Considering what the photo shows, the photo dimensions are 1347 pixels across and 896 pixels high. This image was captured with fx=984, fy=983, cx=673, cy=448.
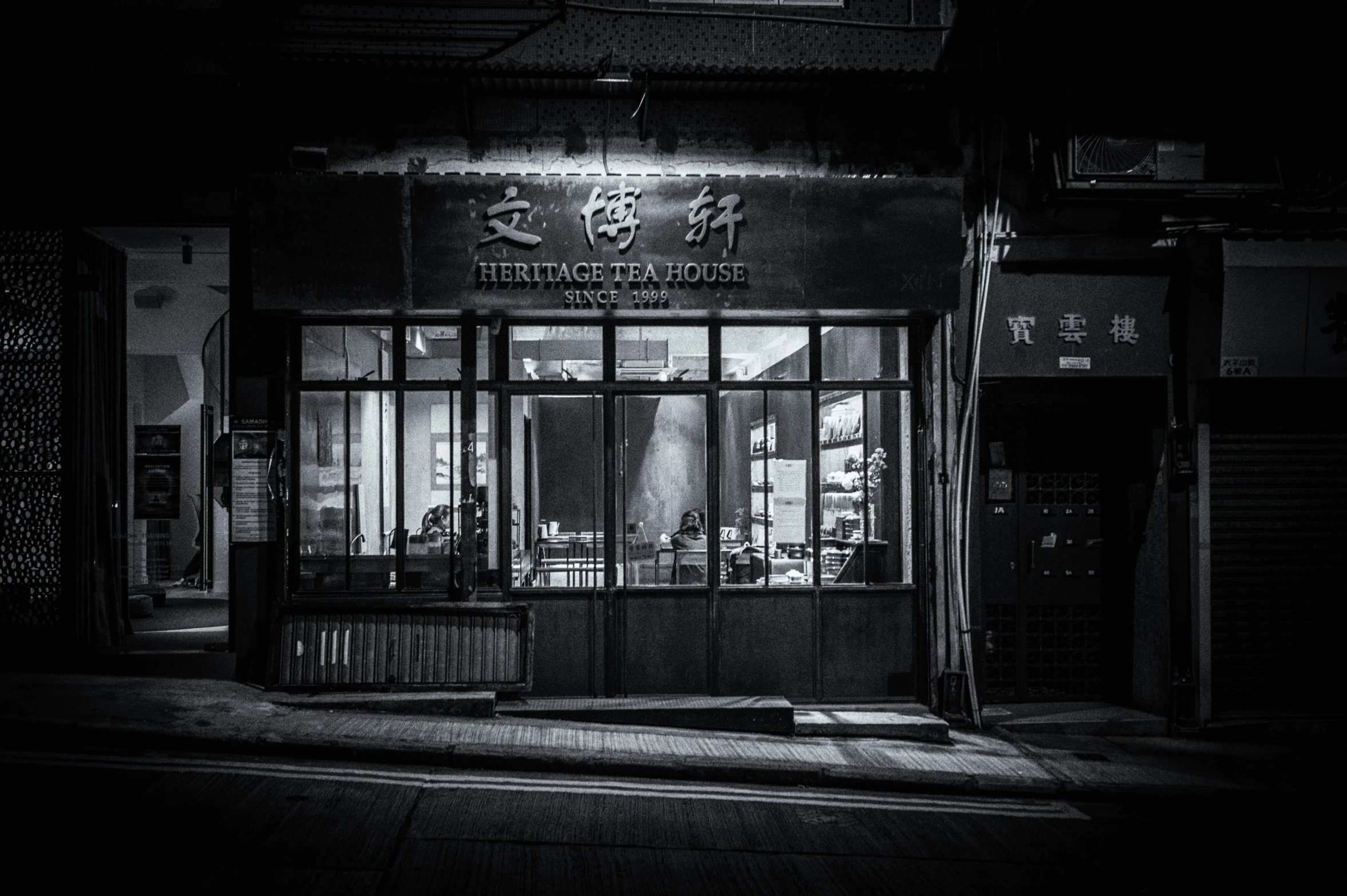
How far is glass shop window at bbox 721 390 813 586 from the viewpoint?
32.7 ft

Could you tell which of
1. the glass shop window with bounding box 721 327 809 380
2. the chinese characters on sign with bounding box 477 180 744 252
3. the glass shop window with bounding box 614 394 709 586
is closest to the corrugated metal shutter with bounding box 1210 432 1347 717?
the glass shop window with bounding box 721 327 809 380

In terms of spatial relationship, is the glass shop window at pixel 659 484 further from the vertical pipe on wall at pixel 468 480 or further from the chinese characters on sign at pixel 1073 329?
the chinese characters on sign at pixel 1073 329

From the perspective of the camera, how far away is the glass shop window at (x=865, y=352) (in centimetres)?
1008

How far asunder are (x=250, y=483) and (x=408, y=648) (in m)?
2.24

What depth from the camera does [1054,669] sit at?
34.3 ft

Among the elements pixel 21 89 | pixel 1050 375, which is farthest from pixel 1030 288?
pixel 21 89

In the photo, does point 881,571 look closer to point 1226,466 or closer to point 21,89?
point 1226,466

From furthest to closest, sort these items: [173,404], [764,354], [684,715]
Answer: [173,404], [764,354], [684,715]

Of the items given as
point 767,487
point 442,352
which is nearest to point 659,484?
point 767,487

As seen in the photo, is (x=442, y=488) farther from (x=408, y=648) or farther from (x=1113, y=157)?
(x=1113, y=157)

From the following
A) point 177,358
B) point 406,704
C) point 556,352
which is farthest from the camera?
point 177,358

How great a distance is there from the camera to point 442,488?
9.87 meters

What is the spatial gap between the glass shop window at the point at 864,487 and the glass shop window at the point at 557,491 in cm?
229

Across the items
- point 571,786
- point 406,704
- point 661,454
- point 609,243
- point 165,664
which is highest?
point 609,243
